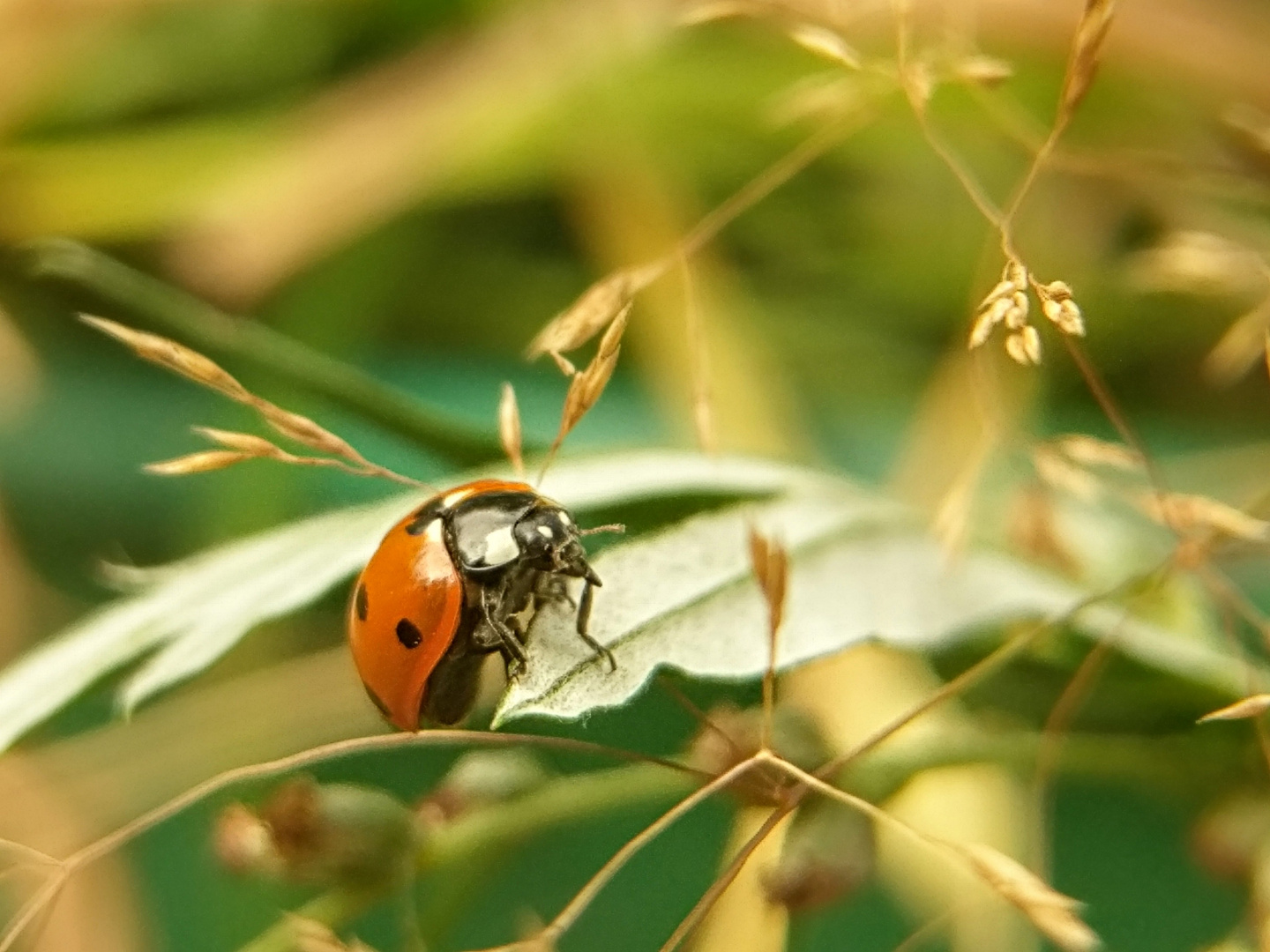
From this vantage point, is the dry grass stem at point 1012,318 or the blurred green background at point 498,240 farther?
the blurred green background at point 498,240

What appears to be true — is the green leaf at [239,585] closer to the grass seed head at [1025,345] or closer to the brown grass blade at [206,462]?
the brown grass blade at [206,462]

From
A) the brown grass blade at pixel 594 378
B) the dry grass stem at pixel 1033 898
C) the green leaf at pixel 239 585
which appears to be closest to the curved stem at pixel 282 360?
the green leaf at pixel 239 585

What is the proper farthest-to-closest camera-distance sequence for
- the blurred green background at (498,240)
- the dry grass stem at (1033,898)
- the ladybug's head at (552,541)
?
the blurred green background at (498,240)
the ladybug's head at (552,541)
the dry grass stem at (1033,898)

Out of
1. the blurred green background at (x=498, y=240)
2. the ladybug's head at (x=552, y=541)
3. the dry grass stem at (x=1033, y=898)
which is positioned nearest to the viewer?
the dry grass stem at (x=1033, y=898)

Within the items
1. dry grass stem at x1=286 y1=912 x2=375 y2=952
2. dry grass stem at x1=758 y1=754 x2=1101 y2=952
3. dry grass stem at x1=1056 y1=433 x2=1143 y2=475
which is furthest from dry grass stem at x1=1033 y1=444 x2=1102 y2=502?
dry grass stem at x1=286 y1=912 x2=375 y2=952

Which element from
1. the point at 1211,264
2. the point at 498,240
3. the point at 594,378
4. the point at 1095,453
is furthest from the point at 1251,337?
the point at 498,240

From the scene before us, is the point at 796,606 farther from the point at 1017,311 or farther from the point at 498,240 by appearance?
the point at 498,240

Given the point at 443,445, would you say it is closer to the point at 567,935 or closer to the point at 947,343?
the point at 567,935
